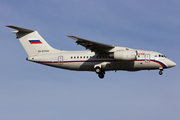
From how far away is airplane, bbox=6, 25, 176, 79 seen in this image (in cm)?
2069

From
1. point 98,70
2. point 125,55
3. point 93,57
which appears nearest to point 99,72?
point 98,70

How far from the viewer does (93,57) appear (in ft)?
71.2

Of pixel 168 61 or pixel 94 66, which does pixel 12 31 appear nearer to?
pixel 94 66

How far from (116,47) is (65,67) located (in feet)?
15.8

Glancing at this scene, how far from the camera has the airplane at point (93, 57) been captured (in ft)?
67.9

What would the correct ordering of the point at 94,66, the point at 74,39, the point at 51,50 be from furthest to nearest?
the point at 51,50, the point at 94,66, the point at 74,39

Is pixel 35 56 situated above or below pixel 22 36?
below

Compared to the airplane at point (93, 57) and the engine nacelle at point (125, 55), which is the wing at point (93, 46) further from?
the engine nacelle at point (125, 55)

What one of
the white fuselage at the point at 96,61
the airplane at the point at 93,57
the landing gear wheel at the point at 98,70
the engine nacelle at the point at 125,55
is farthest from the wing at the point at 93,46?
the landing gear wheel at the point at 98,70

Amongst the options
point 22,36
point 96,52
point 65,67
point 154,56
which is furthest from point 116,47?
point 22,36

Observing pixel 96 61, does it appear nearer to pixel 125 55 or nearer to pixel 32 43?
pixel 125 55

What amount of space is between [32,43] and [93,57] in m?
5.96

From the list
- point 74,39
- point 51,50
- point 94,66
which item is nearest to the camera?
point 74,39

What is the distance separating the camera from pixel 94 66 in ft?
70.6
